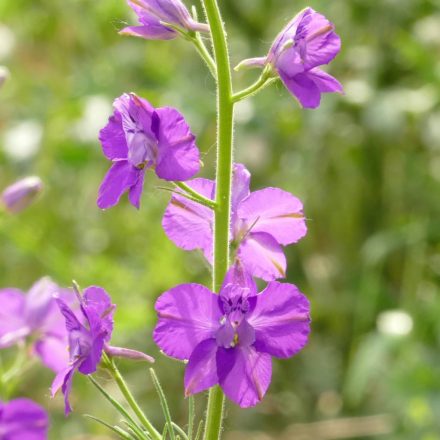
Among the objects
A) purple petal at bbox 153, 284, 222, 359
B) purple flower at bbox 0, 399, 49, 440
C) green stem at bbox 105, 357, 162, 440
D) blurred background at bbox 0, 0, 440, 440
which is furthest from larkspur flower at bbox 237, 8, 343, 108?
blurred background at bbox 0, 0, 440, 440

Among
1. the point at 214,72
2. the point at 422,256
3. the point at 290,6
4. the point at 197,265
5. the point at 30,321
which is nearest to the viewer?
the point at 214,72

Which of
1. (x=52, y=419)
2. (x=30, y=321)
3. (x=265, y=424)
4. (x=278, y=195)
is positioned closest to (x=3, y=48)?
(x=52, y=419)

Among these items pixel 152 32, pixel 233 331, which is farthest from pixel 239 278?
pixel 152 32

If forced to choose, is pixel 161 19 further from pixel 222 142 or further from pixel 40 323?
pixel 40 323

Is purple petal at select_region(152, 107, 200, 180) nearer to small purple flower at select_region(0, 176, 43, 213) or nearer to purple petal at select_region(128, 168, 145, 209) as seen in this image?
purple petal at select_region(128, 168, 145, 209)

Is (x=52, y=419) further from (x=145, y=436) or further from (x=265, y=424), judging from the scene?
(x=145, y=436)

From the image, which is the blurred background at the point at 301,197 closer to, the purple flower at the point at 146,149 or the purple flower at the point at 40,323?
the purple flower at the point at 40,323
